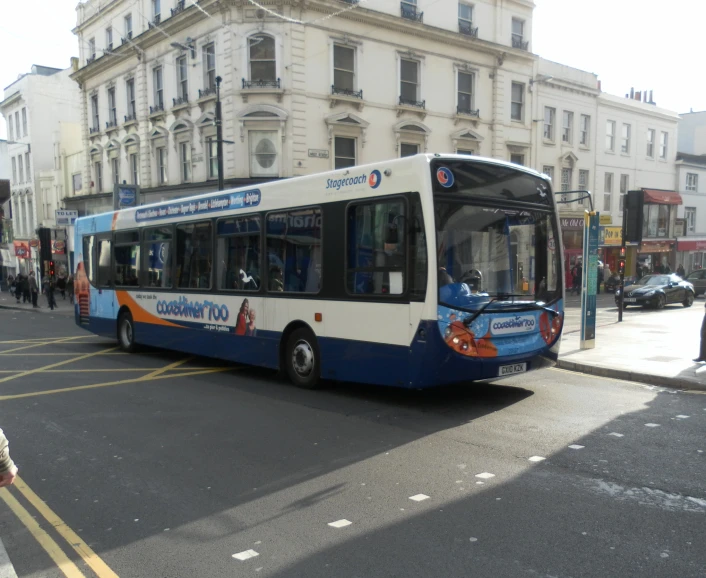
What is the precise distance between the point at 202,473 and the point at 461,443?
2618 millimetres

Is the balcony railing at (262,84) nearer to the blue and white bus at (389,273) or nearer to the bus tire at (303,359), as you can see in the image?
the blue and white bus at (389,273)

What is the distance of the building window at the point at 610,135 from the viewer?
37.1 m

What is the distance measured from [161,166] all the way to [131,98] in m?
4.68

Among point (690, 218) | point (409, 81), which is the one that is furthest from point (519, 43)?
point (690, 218)

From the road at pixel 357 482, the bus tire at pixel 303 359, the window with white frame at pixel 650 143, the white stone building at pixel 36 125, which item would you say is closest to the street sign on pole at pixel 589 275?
the road at pixel 357 482

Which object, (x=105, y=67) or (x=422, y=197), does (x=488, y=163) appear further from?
(x=105, y=67)

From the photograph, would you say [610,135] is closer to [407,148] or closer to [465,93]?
[465,93]

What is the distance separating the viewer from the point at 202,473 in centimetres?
557

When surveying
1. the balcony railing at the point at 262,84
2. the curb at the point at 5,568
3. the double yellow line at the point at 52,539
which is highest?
the balcony railing at the point at 262,84

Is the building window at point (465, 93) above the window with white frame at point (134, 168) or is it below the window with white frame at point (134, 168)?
above

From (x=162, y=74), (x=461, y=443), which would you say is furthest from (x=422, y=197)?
(x=162, y=74)

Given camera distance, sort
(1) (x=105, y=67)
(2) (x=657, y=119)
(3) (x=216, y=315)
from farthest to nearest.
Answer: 1. (2) (x=657, y=119)
2. (1) (x=105, y=67)
3. (3) (x=216, y=315)

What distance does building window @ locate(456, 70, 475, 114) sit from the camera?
2908 cm

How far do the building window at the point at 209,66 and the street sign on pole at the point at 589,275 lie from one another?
1774 centimetres
